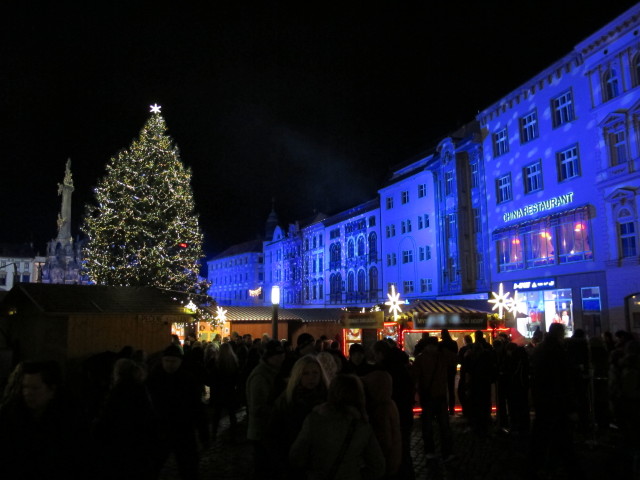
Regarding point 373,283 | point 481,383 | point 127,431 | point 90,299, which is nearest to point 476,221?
point 373,283

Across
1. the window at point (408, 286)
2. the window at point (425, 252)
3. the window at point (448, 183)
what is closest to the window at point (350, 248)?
the window at point (408, 286)

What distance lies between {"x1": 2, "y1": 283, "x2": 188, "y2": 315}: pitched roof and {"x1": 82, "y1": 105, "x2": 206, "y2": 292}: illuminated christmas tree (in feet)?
26.5

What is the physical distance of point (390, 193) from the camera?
4841 cm

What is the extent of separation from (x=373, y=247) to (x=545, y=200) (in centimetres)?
2399

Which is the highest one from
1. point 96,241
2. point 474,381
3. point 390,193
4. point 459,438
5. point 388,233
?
point 390,193

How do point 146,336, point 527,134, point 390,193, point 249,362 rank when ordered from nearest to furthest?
point 249,362
point 146,336
point 527,134
point 390,193

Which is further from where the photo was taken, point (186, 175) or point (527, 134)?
point (527, 134)

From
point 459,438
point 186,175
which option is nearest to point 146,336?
point 459,438

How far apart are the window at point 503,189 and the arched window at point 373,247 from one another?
19131 millimetres

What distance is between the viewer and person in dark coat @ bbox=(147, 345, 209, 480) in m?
6.27

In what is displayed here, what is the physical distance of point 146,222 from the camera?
2608 centimetres

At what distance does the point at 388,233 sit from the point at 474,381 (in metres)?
37.4

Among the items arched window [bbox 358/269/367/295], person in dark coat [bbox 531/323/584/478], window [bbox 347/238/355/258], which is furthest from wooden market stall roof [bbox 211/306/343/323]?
person in dark coat [bbox 531/323/584/478]

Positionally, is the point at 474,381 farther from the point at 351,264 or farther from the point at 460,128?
the point at 351,264
